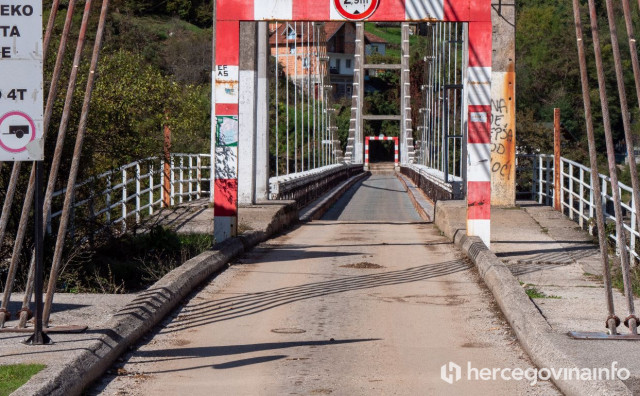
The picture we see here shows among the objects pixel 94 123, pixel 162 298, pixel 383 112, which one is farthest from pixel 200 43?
pixel 162 298

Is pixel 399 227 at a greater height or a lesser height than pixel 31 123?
lesser

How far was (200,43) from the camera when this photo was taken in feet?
198

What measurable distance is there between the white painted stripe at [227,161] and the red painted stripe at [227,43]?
1144mm

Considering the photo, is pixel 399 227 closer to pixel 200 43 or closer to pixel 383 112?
pixel 200 43

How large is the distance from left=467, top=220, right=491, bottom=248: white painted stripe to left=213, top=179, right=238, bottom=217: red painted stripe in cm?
309

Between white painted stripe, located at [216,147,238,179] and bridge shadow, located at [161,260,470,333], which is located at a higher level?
white painted stripe, located at [216,147,238,179]

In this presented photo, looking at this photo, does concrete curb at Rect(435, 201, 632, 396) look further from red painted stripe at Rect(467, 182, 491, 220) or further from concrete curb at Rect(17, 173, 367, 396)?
concrete curb at Rect(17, 173, 367, 396)

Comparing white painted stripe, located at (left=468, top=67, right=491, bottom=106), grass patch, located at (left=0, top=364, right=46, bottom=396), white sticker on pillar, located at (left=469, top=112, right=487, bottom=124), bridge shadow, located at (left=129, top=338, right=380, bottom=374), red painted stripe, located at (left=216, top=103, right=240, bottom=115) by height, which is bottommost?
bridge shadow, located at (left=129, top=338, right=380, bottom=374)

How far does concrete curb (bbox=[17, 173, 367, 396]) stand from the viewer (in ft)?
17.5

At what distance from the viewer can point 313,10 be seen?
42.8 ft

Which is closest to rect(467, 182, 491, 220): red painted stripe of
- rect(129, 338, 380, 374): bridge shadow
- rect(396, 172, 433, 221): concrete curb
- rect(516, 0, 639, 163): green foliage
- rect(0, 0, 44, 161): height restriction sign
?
rect(129, 338, 380, 374): bridge shadow

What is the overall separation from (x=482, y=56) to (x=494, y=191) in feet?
21.8

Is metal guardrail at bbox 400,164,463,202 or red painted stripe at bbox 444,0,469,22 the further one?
metal guardrail at bbox 400,164,463,202

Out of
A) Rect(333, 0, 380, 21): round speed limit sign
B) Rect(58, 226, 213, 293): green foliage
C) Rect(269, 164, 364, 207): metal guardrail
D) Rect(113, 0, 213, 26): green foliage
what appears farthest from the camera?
Rect(113, 0, 213, 26): green foliage
